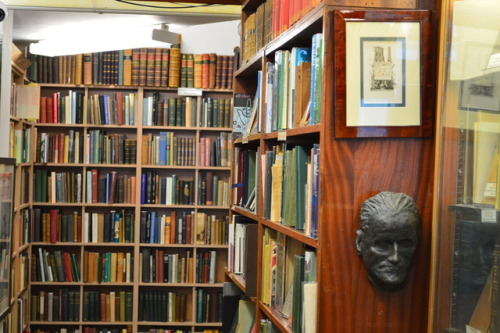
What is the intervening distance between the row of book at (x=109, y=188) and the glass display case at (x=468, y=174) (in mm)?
4374

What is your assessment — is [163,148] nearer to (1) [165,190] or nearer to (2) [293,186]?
(1) [165,190]

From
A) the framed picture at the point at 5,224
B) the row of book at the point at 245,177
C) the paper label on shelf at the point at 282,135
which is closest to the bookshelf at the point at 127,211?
the row of book at the point at 245,177

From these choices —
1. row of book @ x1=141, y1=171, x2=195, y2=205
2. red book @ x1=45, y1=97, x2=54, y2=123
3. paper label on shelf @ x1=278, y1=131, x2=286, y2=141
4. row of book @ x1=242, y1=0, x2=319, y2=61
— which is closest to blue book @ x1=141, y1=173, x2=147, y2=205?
row of book @ x1=141, y1=171, x2=195, y2=205

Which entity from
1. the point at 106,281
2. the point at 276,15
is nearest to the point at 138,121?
the point at 106,281

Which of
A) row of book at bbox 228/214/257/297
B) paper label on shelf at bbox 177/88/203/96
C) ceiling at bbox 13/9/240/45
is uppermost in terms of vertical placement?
ceiling at bbox 13/9/240/45

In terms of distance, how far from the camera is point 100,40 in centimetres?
421

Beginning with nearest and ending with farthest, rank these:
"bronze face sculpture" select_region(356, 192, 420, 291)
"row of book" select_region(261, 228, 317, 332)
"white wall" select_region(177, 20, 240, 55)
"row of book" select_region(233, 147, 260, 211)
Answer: "bronze face sculpture" select_region(356, 192, 420, 291)
"row of book" select_region(261, 228, 317, 332)
"row of book" select_region(233, 147, 260, 211)
"white wall" select_region(177, 20, 240, 55)

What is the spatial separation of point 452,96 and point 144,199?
441 cm

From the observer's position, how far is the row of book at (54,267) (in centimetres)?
585

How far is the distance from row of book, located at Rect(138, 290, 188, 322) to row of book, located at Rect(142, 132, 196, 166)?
116 cm

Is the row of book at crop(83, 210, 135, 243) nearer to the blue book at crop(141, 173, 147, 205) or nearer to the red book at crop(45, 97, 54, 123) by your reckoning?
the blue book at crop(141, 173, 147, 205)

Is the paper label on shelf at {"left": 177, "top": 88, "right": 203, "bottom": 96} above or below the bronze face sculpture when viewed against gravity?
above

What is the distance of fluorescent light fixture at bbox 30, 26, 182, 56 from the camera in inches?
164

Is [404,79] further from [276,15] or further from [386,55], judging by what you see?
[276,15]
